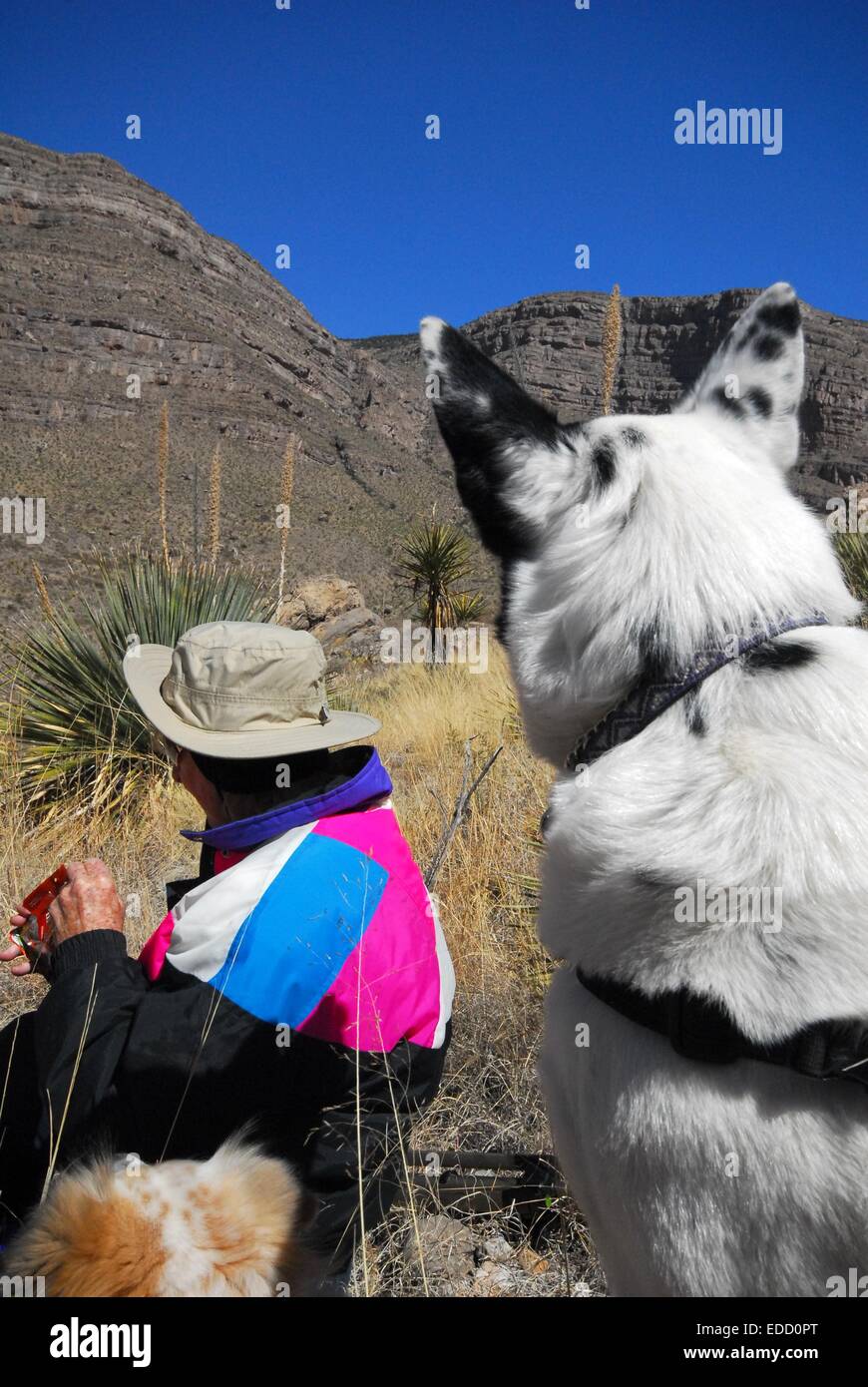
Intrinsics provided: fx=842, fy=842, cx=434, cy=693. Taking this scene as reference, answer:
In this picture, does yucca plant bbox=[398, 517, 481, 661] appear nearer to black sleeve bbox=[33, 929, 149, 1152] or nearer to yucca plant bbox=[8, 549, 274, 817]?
yucca plant bbox=[8, 549, 274, 817]

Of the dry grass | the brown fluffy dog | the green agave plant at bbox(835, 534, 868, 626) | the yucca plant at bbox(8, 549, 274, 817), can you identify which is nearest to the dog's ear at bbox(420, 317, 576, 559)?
the dry grass

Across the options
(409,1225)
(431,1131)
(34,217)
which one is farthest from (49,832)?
(34,217)

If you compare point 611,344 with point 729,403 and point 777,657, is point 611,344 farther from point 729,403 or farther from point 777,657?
point 777,657

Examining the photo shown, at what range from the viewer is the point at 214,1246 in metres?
1.67

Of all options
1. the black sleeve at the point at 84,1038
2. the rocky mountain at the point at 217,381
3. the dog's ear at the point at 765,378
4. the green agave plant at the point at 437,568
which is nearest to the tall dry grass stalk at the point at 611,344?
the dog's ear at the point at 765,378

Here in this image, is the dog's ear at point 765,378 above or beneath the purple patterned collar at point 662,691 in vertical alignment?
above

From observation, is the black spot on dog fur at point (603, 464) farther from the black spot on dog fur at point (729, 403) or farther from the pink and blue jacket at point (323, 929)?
the pink and blue jacket at point (323, 929)

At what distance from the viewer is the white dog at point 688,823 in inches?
44.8

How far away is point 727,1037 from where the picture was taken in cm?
114

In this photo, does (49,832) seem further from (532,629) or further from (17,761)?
(532,629)

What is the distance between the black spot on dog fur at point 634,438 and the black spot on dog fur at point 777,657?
0.45 m

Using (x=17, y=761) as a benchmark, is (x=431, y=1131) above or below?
below

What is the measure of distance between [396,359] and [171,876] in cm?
12736

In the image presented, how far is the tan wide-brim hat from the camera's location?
7.00 feet
